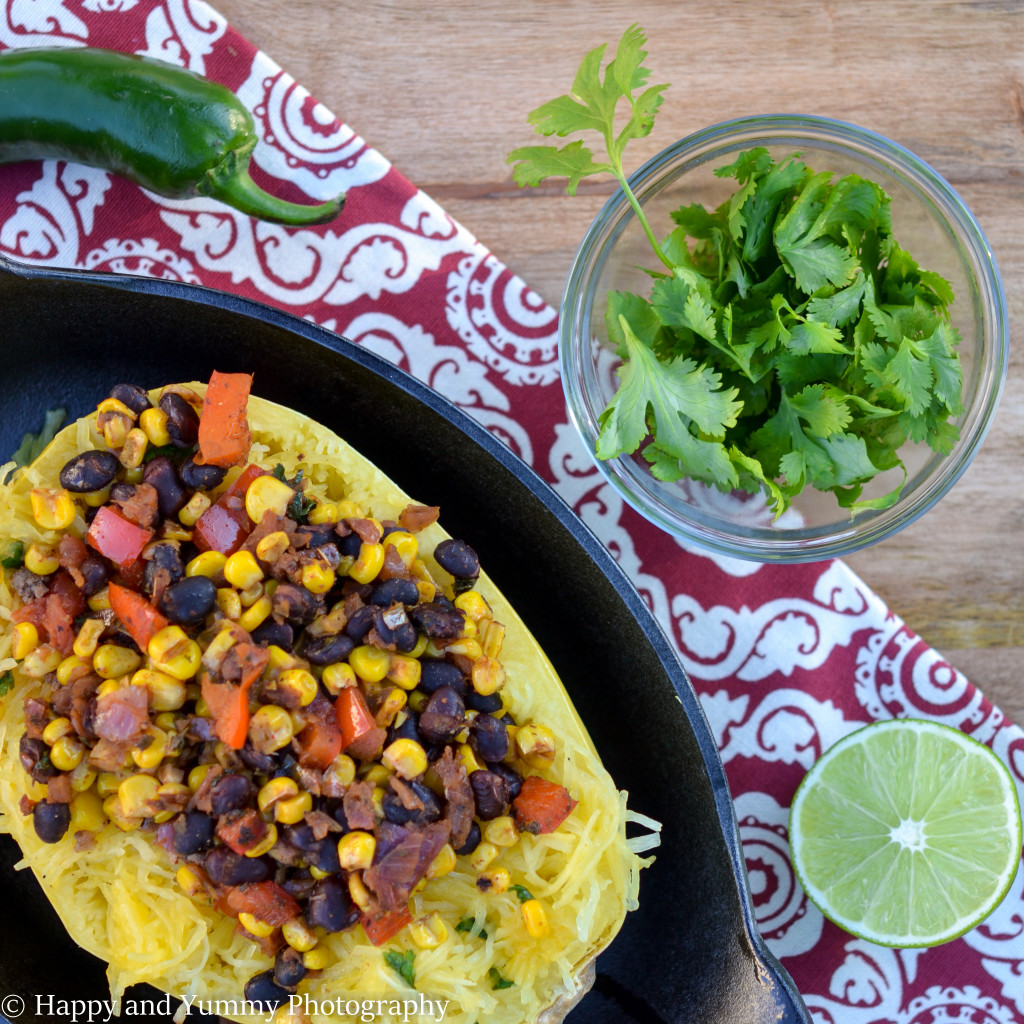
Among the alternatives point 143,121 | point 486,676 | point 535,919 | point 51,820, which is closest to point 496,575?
point 486,676

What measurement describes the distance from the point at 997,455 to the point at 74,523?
9.44ft

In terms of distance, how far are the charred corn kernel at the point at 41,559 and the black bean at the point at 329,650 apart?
2.31 ft

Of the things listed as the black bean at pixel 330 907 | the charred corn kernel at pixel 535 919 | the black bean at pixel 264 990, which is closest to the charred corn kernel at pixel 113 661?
the black bean at pixel 330 907

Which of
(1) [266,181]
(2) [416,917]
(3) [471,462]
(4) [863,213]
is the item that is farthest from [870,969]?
(1) [266,181]

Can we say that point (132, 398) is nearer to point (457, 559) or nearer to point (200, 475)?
point (200, 475)

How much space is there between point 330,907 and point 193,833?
37 centimetres

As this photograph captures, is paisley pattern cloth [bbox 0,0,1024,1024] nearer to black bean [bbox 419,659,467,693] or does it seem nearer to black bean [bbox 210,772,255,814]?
black bean [bbox 419,659,467,693]

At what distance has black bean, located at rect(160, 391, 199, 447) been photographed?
238 centimetres

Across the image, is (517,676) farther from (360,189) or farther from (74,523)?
(360,189)

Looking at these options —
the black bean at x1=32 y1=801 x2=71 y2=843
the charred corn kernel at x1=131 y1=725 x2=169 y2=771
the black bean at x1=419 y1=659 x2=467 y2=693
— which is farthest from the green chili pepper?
the black bean at x1=32 y1=801 x2=71 y2=843

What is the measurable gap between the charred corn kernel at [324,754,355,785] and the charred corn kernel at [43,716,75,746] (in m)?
0.65

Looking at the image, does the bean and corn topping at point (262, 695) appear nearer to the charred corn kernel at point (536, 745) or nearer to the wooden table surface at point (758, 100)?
the charred corn kernel at point (536, 745)

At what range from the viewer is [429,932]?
224 cm

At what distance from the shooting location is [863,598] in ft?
9.77
